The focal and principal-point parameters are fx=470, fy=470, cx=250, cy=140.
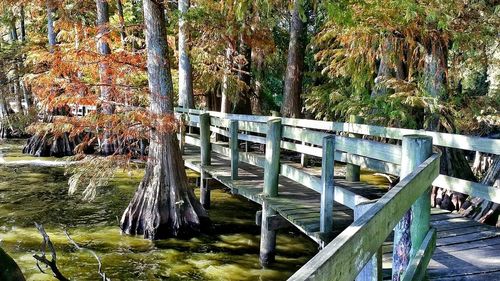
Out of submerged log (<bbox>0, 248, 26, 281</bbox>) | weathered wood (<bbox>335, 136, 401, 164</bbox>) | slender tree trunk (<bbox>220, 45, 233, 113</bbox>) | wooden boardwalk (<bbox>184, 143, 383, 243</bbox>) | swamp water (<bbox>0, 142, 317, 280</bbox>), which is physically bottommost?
swamp water (<bbox>0, 142, 317, 280</bbox>)

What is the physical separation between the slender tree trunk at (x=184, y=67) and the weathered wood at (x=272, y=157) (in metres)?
9.12

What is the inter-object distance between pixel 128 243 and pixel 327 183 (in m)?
5.36

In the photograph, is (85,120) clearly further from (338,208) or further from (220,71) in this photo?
(220,71)

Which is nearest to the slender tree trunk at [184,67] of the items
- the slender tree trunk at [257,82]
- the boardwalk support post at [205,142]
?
the slender tree trunk at [257,82]

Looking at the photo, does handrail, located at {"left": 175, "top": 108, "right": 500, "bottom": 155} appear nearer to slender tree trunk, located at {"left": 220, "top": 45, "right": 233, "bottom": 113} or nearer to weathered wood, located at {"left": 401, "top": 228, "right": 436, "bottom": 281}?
weathered wood, located at {"left": 401, "top": 228, "right": 436, "bottom": 281}

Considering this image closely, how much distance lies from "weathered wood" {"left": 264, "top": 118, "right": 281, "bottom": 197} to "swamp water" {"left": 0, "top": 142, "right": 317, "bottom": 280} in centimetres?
153

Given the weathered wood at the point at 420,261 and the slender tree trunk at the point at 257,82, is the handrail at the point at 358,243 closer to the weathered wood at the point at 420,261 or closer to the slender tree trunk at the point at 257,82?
the weathered wood at the point at 420,261

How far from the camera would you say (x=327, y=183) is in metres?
5.81

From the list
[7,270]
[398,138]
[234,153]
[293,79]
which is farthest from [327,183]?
[293,79]

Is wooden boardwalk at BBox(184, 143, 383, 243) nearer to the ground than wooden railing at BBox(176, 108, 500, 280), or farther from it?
nearer to the ground

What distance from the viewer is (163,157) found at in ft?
32.7

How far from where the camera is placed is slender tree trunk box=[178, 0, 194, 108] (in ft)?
A: 51.4

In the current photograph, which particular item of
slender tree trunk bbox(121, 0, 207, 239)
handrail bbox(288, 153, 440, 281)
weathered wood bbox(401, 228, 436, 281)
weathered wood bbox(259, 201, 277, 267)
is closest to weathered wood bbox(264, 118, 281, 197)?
weathered wood bbox(259, 201, 277, 267)

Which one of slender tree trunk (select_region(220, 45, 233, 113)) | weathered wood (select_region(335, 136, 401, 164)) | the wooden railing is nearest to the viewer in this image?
the wooden railing
